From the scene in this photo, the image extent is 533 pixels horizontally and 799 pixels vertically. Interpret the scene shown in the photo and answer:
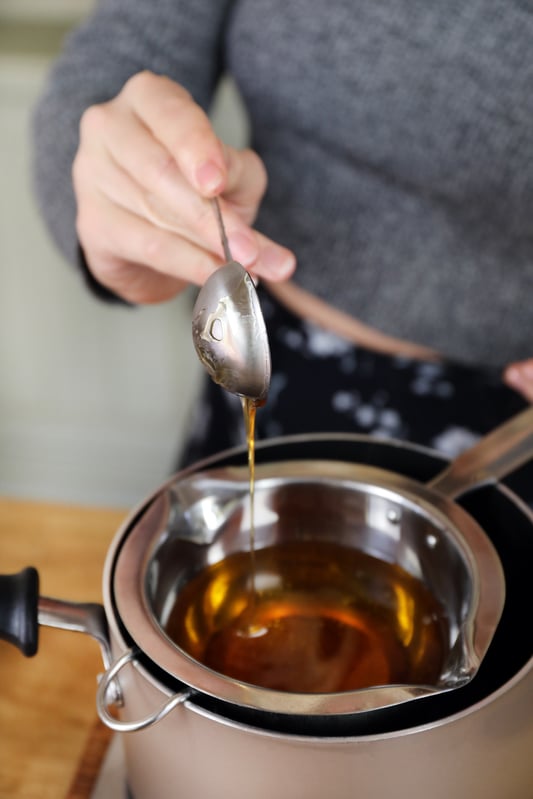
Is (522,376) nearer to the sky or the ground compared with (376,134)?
nearer to the ground

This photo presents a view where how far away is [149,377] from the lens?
1.38 metres

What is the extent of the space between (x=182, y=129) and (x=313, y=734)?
33cm

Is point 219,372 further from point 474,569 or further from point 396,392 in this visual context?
point 396,392

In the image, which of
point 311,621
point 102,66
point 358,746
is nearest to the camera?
point 358,746

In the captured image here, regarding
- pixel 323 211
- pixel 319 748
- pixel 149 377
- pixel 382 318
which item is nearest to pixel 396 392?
pixel 382 318

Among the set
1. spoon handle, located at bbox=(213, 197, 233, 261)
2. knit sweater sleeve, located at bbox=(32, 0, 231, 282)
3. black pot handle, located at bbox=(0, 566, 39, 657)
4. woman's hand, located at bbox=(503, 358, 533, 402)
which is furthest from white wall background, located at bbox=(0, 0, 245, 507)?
black pot handle, located at bbox=(0, 566, 39, 657)

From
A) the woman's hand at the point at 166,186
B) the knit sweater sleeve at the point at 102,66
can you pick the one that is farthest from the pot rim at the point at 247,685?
the knit sweater sleeve at the point at 102,66

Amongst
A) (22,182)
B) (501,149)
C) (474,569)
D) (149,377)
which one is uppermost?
(501,149)

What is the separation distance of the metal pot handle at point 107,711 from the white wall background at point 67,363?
0.94 m

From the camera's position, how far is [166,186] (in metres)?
0.51

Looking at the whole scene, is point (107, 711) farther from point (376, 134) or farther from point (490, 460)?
point (376, 134)

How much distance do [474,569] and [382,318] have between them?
37 centimetres

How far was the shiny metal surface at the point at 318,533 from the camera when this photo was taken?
402 millimetres

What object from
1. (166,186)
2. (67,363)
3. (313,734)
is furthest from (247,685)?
(67,363)
